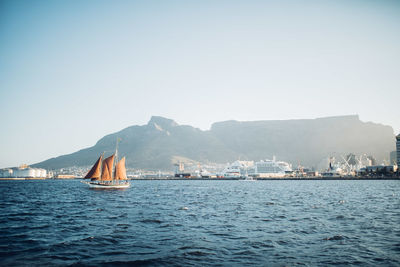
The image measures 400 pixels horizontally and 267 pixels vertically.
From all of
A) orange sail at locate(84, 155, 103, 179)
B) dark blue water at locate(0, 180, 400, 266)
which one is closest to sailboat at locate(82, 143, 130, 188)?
orange sail at locate(84, 155, 103, 179)

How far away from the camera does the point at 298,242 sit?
22.0 meters

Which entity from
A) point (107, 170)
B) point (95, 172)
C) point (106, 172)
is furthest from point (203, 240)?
point (95, 172)

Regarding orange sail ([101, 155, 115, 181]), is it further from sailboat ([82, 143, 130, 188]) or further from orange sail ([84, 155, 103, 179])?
orange sail ([84, 155, 103, 179])

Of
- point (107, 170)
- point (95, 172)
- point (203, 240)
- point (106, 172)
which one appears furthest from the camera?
point (95, 172)

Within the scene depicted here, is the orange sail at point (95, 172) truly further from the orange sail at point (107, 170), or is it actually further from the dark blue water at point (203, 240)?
the dark blue water at point (203, 240)

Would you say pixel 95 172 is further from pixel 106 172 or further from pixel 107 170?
pixel 107 170

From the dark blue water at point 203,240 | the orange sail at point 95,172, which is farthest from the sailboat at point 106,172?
the dark blue water at point 203,240

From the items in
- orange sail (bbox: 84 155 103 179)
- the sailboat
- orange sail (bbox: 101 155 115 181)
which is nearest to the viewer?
orange sail (bbox: 101 155 115 181)

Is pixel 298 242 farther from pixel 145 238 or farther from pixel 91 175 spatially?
pixel 91 175

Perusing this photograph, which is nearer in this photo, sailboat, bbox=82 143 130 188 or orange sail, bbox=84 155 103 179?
sailboat, bbox=82 143 130 188

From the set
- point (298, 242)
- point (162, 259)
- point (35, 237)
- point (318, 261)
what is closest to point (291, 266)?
point (318, 261)

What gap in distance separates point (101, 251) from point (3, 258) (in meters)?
5.67

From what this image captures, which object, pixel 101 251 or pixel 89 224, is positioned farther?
pixel 89 224

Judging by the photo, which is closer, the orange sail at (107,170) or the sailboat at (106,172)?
the orange sail at (107,170)
